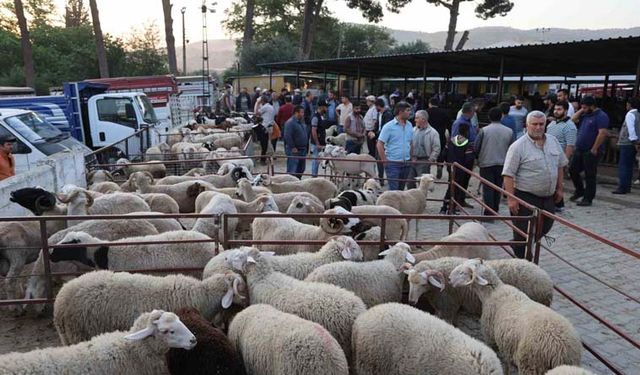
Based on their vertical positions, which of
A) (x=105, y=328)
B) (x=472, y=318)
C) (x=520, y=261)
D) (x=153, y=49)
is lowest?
(x=472, y=318)

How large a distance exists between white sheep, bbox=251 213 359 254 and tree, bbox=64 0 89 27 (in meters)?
50.7

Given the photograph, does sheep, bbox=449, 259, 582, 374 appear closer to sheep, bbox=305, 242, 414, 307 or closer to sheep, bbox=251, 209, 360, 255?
sheep, bbox=305, 242, 414, 307

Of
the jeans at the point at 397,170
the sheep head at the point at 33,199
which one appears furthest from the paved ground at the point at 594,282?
the sheep head at the point at 33,199

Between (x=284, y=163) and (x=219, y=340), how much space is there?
39.1ft

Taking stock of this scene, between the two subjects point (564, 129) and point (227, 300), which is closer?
point (227, 300)

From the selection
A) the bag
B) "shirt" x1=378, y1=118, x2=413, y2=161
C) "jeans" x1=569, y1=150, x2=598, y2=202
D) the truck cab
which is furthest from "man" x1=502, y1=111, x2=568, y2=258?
the bag

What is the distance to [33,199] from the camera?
5.86 m

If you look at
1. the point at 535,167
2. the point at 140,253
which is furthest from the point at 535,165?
the point at 140,253

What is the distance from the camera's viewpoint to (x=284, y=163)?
15102 mm

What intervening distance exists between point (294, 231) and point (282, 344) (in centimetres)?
278

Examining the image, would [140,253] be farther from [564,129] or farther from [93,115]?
[93,115]

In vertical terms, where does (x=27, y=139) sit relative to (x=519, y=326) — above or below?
above

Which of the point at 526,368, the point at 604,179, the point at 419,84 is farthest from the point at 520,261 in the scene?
the point at 419,84

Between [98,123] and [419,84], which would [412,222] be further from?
[419,84]
